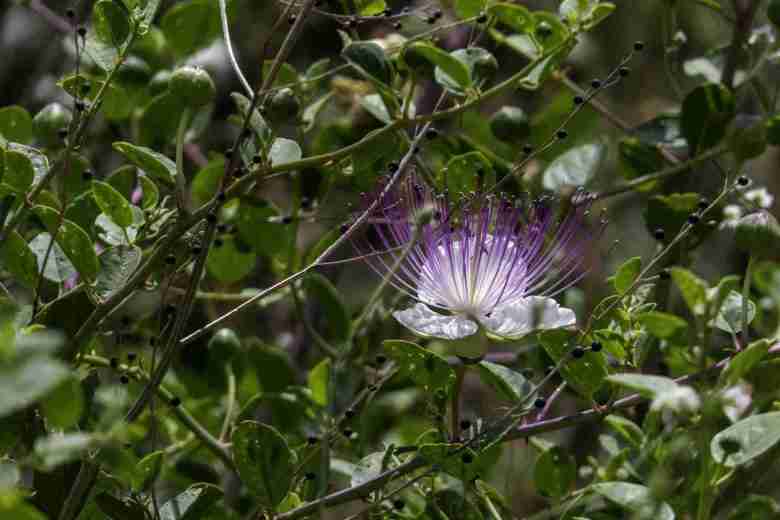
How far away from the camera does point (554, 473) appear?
138 cm

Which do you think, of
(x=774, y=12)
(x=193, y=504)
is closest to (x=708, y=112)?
(x=774, y=12)

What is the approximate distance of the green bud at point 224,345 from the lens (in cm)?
161

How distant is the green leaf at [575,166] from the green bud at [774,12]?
259mm

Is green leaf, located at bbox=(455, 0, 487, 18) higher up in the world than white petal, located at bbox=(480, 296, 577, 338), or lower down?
higher up

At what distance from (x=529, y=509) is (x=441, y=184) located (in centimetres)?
100

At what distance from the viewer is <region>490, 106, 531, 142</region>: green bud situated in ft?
5.47

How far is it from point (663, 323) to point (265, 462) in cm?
40

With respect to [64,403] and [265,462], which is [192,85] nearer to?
[265,462]

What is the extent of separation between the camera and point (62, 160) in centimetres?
118

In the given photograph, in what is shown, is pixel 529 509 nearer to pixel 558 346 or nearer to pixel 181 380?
pixel 181 380

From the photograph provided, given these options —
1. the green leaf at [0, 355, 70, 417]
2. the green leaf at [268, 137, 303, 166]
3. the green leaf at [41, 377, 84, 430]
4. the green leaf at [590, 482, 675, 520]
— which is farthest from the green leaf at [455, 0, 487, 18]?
the green leaf at [0, 355, 70, 417]

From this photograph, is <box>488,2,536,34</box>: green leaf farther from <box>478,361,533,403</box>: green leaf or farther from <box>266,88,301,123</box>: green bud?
<box>478,361,533,403</box>: green leaf

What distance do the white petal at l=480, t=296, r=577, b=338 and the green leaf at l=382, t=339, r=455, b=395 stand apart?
0.06m

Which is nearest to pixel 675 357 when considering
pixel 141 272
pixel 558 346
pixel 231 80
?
pixel 558 346
